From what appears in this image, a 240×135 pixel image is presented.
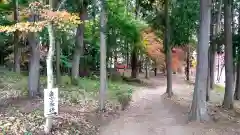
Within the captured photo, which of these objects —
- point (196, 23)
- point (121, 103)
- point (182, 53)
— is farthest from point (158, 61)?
point (121, 103)

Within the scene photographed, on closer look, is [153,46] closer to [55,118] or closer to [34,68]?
[34,68]

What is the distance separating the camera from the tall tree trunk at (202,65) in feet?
40.0

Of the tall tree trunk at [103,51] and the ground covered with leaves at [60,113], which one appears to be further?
the tall tree trunk at [103,51]

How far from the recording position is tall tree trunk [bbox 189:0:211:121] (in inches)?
480

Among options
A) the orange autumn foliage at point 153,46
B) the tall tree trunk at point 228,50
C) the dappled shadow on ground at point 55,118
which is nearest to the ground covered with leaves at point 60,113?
the dappled shadow on ground at point 55,118

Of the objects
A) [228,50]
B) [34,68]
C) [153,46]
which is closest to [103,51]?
[34,68]

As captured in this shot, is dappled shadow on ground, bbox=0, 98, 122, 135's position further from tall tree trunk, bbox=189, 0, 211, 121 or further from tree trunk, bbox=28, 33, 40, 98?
tall tree trunk, bbox=189, 0, 211, 121

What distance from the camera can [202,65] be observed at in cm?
1234

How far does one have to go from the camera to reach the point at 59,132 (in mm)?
9344

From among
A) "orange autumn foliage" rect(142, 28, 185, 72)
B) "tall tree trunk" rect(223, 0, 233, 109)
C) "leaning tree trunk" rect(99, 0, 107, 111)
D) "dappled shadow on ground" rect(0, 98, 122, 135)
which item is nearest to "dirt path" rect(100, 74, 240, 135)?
"dappled shadow on ground" rect(0, 98, 122, 135)

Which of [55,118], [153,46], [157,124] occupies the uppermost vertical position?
[153,46]

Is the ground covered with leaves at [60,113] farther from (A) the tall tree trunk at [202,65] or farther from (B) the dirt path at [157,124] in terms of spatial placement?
(A) the tall tree trunk at [202,65]

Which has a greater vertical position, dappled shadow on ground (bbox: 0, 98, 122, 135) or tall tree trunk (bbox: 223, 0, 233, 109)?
tall tree trunk (bbox: 223, 0, 233, 109)

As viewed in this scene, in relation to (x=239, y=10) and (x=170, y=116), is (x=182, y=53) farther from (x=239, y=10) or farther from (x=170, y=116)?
(x=170, y=116)
